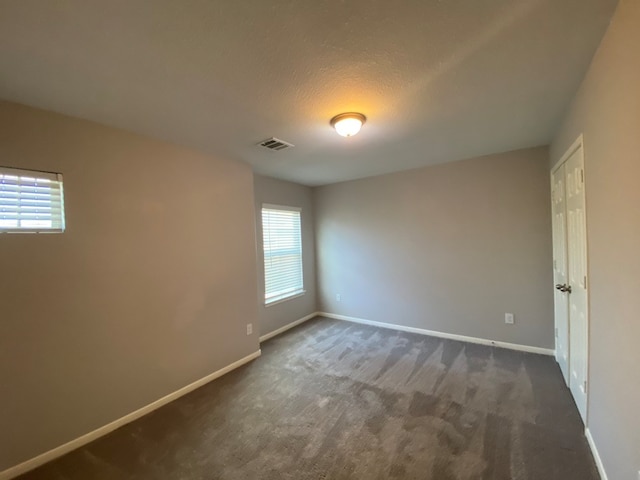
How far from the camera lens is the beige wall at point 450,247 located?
319cm

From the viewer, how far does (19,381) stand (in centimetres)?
179

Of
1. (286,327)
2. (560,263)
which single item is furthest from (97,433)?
(560,263)

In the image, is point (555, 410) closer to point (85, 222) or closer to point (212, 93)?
point (212, 93)

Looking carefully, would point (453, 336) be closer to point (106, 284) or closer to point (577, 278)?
point (577, 278)

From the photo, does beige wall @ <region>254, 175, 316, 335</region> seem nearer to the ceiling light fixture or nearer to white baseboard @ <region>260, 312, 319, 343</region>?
white baseboard @ <region>260, 312, 319, 343</region>

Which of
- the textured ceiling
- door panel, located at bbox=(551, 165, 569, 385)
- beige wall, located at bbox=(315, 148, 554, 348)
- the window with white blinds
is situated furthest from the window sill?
door panel, located at bbox=(551, 165, 569, 385)

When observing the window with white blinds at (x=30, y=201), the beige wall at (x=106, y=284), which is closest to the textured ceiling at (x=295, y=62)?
the beige wall at (x=106, y=284)

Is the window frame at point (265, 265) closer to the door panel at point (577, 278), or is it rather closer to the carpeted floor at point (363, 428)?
the carpeted floor at point (363, 428)

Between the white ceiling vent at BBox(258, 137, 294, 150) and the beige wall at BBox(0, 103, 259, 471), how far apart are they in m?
0.65

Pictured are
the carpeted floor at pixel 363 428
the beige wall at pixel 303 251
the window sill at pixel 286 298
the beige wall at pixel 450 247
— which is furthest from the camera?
the window sill at pixel 286 298

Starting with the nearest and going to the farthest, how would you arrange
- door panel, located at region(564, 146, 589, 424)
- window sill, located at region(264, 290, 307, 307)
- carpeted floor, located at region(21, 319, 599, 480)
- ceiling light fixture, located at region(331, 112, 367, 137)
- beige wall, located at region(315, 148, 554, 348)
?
1. carpeted floor, located at region(21, 319, 599, 480)
2. door panel, located at region(564, 146, 589, 424)
3. ceiling light fixture, located at region(331, 112, 367, 137)
4. beige wall, located at region(315, 148, 554, 348)
5. window sill, located at region(264, 290, 307, 307)

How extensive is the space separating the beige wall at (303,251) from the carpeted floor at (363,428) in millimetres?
994

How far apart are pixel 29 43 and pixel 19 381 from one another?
6.56 feet

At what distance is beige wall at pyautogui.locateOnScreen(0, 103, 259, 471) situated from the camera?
1.81m
